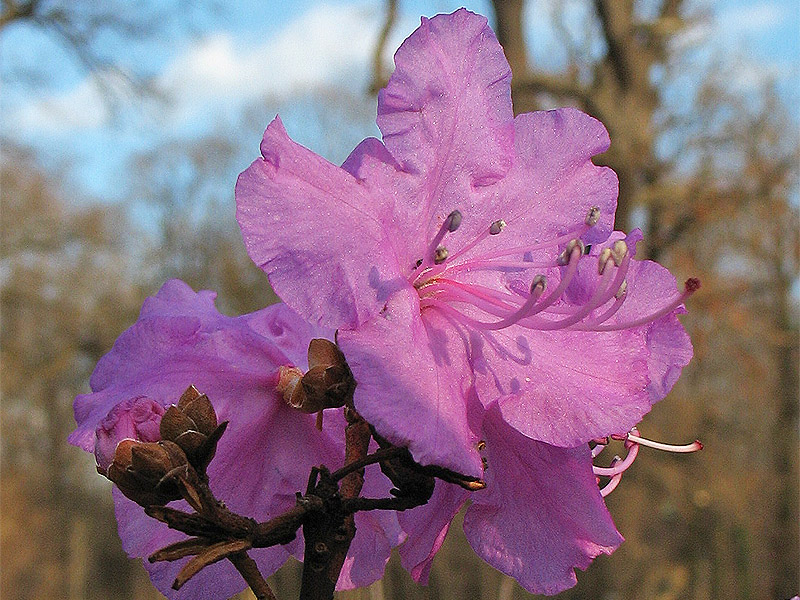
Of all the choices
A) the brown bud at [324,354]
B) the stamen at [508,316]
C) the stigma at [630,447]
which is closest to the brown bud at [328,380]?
the brown bud at [324,354]

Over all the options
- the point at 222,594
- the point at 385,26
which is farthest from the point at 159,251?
the point at 222,594

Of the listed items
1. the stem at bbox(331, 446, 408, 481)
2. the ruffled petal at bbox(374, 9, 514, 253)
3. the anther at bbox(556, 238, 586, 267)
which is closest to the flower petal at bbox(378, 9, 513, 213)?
the ruffled petal at bbox(374, 9, 514, 253)

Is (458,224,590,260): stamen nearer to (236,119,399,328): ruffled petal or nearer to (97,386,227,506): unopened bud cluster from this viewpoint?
(236,119,399,328): ruffled petal

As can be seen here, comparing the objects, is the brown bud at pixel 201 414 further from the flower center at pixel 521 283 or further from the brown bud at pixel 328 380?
the flower center at pixel 521 283

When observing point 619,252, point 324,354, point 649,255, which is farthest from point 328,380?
point 649,255

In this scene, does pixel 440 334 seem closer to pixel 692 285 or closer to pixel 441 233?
pixel 441 233

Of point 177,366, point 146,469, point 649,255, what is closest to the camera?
point 146,469

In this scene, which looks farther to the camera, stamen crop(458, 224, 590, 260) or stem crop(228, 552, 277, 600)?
stamen crop(458, 224, 590, 260)
